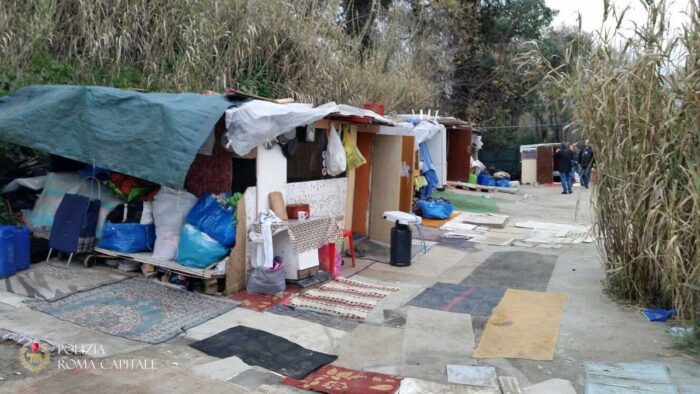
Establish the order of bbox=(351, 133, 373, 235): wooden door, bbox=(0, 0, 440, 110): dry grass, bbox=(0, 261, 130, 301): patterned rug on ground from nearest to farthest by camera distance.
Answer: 1. bbox=(0, 261, 130, 301): patterned rug on ground
2. bbox=(0, 0, 440, 110): dry grass
3. bbox=(351, 133, 373, 235): wooden door

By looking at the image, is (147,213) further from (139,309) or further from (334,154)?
(334,154)

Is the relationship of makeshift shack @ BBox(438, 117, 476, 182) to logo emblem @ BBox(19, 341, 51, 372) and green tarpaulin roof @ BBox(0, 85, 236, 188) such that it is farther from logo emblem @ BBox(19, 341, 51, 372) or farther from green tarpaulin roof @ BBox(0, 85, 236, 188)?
logo emblem @ BBox(19, 341, 51, 372)

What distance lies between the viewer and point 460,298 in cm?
722

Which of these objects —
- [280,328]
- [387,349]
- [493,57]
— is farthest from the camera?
[493,57]

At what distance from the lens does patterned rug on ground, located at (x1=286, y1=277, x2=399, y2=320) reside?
6.46 m

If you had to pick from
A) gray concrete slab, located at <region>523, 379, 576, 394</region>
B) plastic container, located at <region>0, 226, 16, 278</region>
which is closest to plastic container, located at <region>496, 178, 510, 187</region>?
gray concrete slab, located at <region>523, 379, 576, 394</region>

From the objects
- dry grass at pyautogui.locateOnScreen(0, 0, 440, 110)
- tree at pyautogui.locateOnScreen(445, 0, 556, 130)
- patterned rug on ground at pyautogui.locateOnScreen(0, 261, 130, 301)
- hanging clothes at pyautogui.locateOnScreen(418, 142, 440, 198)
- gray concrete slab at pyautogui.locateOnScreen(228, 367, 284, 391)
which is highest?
tree at pyautogui.locateOnScreen(445, 0, 556, 130)

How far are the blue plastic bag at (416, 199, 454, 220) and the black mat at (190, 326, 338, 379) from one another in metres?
8.11

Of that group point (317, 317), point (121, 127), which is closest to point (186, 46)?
point (121, 127)

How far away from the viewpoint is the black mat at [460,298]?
679 cm

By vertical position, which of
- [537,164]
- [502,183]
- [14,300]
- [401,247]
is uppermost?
[537,164]

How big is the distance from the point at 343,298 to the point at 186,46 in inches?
233

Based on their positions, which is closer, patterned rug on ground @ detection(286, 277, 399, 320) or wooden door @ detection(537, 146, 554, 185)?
patterned rug on ground @ detection(286, 277, 399, 320)

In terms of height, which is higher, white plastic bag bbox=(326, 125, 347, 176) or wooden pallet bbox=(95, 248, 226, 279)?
white plastic bag bbox=(326, 125, 347, 176)
